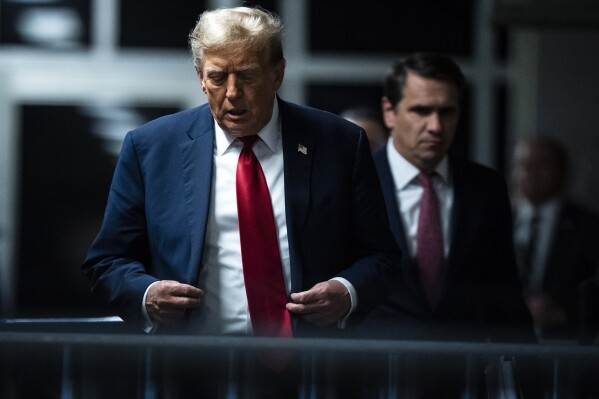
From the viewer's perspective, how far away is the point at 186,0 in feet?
30.7

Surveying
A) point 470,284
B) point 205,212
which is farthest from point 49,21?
point 205,212

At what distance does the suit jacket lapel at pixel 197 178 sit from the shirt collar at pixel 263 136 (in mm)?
22

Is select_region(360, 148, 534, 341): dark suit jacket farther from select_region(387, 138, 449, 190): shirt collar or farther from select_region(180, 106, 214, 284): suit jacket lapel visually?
select_region(180, 106, 214, 284): suit jacket lapel

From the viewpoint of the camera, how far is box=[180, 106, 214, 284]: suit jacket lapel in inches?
121

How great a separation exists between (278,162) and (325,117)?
18 centimetres

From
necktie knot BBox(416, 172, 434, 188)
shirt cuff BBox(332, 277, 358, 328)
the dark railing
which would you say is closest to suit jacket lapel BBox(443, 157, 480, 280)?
necktie knot BBox(416, 172, 434, 188)

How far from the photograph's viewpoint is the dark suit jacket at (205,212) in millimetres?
3117

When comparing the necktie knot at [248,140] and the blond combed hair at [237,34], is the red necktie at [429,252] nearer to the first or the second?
the necktie knot at [248,140]

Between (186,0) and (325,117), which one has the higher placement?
(186,0)

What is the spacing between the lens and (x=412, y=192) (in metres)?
4.18

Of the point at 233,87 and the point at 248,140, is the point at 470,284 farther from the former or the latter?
the point at 233,87

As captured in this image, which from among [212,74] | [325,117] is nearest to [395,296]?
[325,117]

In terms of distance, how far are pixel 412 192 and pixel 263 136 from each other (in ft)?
3.50

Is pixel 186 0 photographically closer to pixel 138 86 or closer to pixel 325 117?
pixel 138 86
